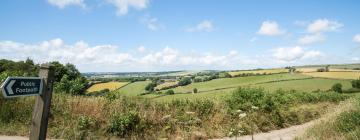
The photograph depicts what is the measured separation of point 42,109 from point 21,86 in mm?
485

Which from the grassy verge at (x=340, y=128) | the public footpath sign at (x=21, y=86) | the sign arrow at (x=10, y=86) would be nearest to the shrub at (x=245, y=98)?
the grassy verge at (x=340, y=128)

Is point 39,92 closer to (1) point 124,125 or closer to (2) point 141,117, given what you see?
(1) point 124,125

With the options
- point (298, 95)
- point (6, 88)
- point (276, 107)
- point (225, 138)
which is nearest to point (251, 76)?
point (298, 95)

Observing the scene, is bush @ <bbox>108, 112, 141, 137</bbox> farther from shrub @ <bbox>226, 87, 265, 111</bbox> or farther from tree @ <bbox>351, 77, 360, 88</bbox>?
tree @ <bbox>351, 77, 360, 88</bbox>

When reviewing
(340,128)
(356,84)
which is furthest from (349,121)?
(356,84)

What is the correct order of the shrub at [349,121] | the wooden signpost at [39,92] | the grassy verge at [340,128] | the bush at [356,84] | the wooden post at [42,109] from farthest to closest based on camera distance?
the bush at [356,84] → the shrub at [349,121] → the grassy verge at [340,128] → the wooden post at [42,109] → the wooden signpost at [39,92]

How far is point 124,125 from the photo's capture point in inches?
449

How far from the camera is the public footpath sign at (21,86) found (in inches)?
176

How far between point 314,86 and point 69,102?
4558 cm

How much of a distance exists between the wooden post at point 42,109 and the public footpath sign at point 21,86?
88 mm

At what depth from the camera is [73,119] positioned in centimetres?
1214

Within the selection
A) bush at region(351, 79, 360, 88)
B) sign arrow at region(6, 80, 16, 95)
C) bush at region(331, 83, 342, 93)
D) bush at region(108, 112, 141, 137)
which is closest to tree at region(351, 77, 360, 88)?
bush at region(351, 79, 360, 88)

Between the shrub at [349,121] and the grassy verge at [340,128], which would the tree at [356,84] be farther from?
the shrub at [349,121]

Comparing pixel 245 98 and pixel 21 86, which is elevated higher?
pixel 21 86
